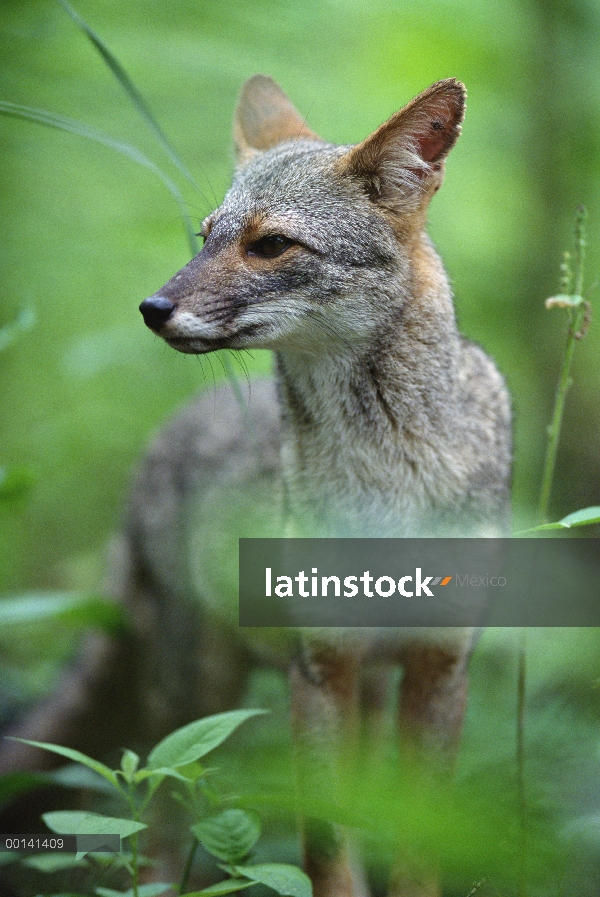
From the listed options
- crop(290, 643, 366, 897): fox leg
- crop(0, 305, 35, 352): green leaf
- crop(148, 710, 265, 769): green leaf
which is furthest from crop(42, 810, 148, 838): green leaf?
crop(0, 305, 35, 352): green leaf

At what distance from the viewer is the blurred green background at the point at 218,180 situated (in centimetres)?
314

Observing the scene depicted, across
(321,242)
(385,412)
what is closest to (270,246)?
(321,242)

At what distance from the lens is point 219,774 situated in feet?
7.34

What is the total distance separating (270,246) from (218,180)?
191 cm

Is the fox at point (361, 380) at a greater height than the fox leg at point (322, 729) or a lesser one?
greater

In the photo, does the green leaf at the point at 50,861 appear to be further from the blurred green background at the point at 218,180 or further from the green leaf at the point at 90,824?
the blurred green background at the point at 218,180

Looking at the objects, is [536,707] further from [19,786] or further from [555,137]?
[555,137]

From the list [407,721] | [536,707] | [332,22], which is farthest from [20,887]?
[332,22]

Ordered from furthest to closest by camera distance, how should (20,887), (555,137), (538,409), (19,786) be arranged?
(538,409) < (555,137) < (20,887) < (19,786)

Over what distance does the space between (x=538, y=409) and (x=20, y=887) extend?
2.85m

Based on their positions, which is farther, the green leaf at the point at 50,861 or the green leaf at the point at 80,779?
the green leaf at the point at 80,779

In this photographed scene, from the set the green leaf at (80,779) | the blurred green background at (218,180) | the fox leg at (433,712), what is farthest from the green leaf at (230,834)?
the blurred green background at (218,180)

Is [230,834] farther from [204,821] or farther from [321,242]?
[321,242]

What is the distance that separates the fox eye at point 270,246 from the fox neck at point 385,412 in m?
0.29
